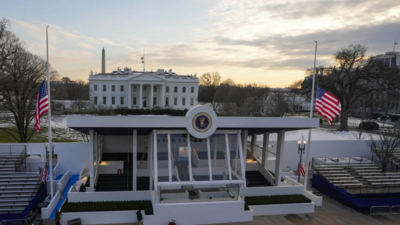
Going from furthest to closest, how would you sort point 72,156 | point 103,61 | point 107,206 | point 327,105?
point 103,61, point 72,156, point 327,105, point 107,206

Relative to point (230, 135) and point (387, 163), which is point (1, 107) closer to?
point (230, 135)

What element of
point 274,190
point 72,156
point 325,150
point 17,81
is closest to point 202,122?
point 274,190

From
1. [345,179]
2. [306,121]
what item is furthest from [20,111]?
[345,179]

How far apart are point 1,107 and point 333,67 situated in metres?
46.2

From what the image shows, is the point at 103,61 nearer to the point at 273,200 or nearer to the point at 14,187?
the point at 14,187

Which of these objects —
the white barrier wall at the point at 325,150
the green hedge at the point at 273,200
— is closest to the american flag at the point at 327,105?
the green hedge at the point at 273,200

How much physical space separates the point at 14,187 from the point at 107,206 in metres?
7.26

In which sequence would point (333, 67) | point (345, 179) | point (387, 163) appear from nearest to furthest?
point (345, 179) → point (387, 163) → point (333, 67)

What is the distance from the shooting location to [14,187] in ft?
52.6

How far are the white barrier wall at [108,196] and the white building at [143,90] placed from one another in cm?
5675

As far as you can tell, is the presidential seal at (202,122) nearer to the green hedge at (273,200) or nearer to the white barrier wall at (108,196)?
the white barrier wall at (108,196)

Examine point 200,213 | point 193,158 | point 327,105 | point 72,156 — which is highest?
point 327,105

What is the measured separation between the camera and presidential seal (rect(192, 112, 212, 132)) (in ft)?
46.7

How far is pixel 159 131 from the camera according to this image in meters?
14.7
